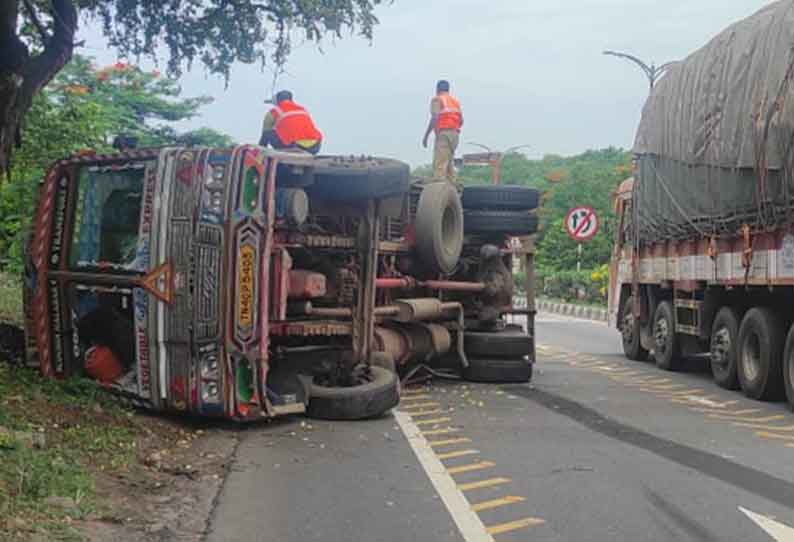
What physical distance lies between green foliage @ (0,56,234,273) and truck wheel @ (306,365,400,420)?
3723 millimetres

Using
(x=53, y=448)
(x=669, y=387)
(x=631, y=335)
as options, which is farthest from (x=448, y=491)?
(x=631, y=335)

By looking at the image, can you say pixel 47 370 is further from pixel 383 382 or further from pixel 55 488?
pixel 55 488

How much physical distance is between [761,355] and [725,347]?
4.36ft

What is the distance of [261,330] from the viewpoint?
7875 millimetres

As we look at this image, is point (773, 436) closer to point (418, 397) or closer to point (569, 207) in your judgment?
point (418, 397)

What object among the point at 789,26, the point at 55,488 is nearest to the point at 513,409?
the point at 789,26

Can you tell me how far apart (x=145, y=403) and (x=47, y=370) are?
1.05m

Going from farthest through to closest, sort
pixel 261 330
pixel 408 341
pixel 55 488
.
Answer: pixel 408 341 → pixel 261 330 → pixel 55 488

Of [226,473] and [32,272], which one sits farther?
[32,272]

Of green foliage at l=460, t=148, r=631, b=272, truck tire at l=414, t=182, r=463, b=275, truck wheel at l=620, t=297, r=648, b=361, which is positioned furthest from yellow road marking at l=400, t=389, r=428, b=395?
green foliage at l=460, t=148, r=631, b=272

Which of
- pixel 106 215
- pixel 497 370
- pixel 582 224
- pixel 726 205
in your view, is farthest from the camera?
pixel 582 224

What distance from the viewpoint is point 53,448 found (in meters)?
6.40

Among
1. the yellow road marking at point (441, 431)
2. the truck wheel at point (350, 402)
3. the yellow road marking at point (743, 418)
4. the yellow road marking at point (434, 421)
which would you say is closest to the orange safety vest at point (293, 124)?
the truck wheel at point (350, 402)

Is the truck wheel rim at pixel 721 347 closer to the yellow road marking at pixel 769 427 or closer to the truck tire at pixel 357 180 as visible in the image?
the yellow road marking at pixel 769 427
